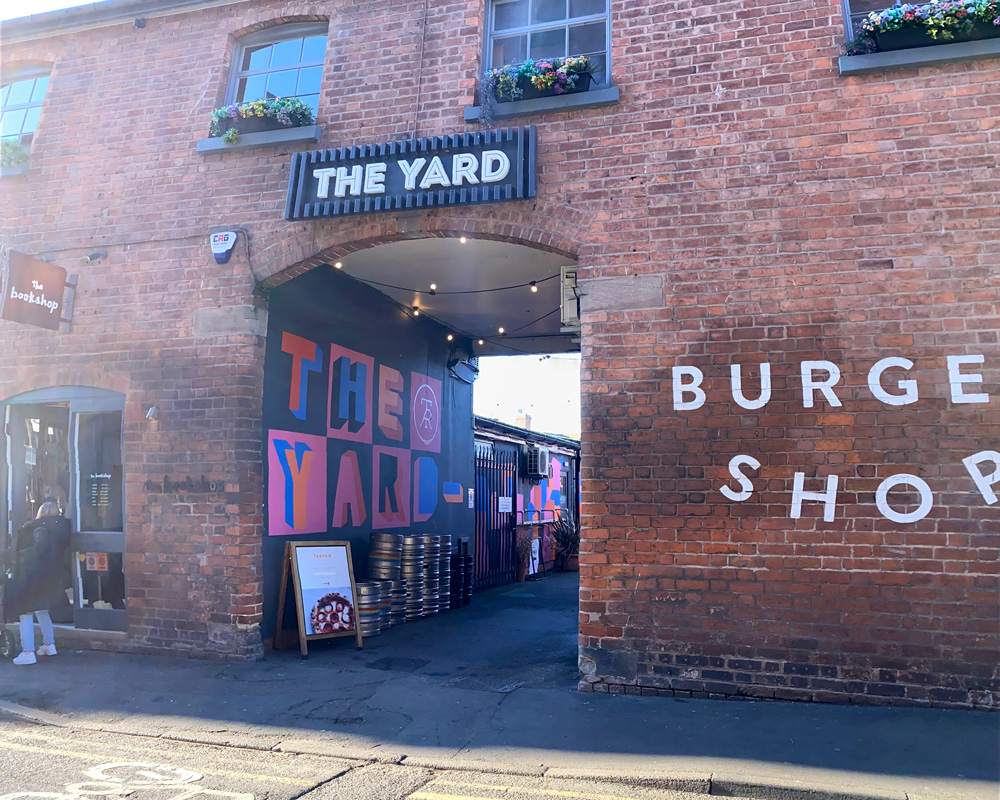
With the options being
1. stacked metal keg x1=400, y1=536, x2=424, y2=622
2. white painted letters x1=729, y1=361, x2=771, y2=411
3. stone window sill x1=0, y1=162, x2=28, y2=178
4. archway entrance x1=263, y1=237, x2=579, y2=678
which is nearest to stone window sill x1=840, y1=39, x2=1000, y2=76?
white painted letters x1=729, y1=361, x2=771, y2=411

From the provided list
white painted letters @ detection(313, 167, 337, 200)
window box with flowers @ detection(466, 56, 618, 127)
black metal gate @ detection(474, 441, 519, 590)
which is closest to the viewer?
window box with flowers @ detection(466, 56, 618, 127)

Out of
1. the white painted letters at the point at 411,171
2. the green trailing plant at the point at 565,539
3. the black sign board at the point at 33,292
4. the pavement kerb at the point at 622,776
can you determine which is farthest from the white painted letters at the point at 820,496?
the green trailing plant at the point at 565,539

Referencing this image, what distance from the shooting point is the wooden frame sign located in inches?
324

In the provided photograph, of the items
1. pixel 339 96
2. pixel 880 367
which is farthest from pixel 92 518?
pixel 880 367

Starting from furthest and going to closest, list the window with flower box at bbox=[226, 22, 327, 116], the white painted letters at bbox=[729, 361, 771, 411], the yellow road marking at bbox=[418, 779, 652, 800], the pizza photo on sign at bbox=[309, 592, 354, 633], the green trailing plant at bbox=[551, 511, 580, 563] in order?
the green trailing plant at bbox=[551, 511, 580, 563] → the window with flower box at bbox=[226, 22, 327, 116] → the pizza photo on sign at bbox=[309, 592, 354, 633] → the white painted letters at bbox=[729, 361, 771, 411] → the yellow road marking at bbox=[418, 779, 652, 800]

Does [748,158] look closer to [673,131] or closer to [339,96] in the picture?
[673,131]

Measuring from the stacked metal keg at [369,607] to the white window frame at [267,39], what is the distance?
596 cm

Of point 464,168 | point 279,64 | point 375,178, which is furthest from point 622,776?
point 279,64

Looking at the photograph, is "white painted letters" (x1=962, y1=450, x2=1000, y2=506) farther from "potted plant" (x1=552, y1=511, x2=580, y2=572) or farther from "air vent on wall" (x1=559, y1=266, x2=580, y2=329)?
"potted plant" (x1=552, y1=511, x2=580, y2=572)

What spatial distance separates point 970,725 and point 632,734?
7.87 ft

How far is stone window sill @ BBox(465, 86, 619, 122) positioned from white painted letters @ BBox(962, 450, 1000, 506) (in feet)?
14.4

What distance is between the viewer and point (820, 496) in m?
6.20

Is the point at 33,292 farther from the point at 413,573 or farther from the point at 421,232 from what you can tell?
the point at 413,573

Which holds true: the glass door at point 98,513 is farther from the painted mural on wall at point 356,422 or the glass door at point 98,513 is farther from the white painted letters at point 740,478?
the white painted letters at point 740,478
